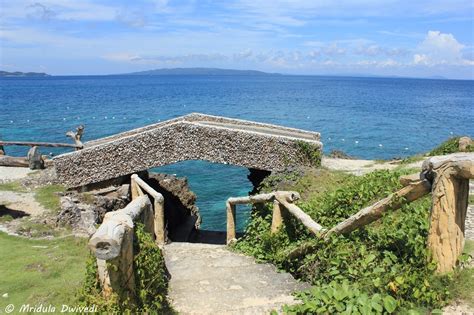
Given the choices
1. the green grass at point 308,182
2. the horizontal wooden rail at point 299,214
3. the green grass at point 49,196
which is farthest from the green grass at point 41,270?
the green grass at point 308,182

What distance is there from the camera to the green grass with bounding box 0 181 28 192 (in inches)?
755

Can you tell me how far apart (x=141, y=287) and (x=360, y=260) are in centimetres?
350

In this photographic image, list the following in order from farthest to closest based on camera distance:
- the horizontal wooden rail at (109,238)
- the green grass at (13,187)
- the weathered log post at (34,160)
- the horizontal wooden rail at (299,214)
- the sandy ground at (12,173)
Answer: the weathered log post at (34,160), the sandy ground at (12,173), the green grass at (13,187), the horizontal wooden rail at (299,214), the horizontal wooden rail at (109,238)

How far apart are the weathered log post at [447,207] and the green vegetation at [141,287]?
164 inches

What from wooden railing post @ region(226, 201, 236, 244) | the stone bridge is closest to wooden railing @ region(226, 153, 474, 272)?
wooden railing post @ region(226, 201, 236, 244)

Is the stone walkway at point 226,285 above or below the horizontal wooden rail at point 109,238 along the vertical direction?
below

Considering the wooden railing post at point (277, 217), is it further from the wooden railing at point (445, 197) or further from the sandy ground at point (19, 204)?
the sandy ground at point (19, 204)

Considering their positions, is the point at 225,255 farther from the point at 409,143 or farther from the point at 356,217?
the point at 409,143

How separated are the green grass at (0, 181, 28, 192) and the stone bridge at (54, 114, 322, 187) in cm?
381

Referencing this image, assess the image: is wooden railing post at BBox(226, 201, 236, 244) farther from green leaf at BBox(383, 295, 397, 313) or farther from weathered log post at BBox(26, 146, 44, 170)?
weathered log post at BBox(26, 146, 44, 170)

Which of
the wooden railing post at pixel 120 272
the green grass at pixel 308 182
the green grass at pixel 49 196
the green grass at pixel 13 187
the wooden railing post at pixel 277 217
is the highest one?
the wooden railing post at pixel 120 272

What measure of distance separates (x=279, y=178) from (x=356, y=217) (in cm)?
754

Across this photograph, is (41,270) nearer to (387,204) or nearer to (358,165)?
(387,204)

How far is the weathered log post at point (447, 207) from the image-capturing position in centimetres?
579
